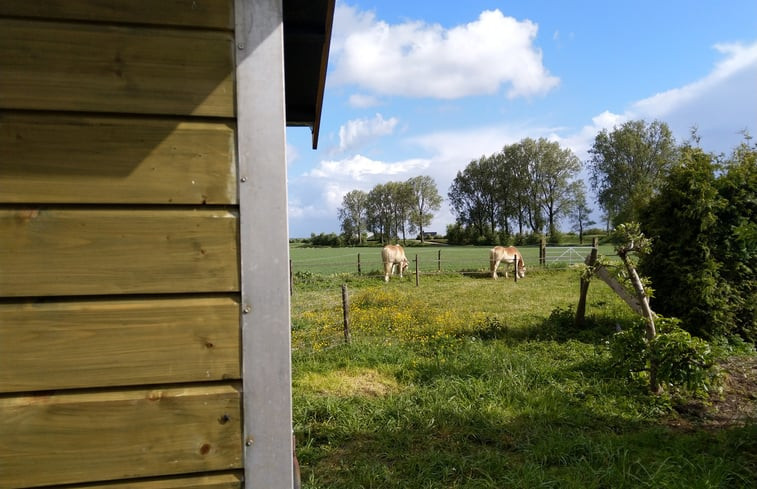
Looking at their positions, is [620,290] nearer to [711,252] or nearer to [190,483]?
[711,252]

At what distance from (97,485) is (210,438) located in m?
0.39

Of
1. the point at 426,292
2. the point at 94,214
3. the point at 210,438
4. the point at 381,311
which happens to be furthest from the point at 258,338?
the point at 426,292

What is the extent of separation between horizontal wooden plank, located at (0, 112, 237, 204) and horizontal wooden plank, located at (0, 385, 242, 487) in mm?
651

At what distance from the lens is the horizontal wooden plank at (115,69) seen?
1363mm

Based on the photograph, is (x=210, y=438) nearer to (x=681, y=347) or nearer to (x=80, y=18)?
(x=80, y=18)

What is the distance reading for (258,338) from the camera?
4.82 ft

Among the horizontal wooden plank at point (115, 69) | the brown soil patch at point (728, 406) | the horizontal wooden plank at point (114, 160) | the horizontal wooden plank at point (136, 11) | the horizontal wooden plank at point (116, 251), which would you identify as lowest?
the brown soil patch at point (728, 406)

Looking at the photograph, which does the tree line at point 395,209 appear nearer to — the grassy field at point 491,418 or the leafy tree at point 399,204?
the leafy tree at point 399,204

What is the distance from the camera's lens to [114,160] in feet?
4.63

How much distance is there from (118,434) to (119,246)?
62 cm

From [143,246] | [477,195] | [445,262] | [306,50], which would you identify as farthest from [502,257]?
[477,195]

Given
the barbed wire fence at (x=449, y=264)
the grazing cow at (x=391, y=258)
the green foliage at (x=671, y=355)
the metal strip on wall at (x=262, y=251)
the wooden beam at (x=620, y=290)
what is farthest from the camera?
the barbed wire fence at (x=449, y=264)

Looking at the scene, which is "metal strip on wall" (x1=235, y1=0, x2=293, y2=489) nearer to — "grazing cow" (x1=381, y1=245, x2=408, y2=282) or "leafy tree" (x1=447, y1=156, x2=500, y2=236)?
"grazing cow" (x1=381, y1=245, x2=408, y2=282)

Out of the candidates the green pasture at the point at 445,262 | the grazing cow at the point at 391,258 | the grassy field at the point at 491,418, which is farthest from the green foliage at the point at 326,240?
the grassy field at the point at 491,418
